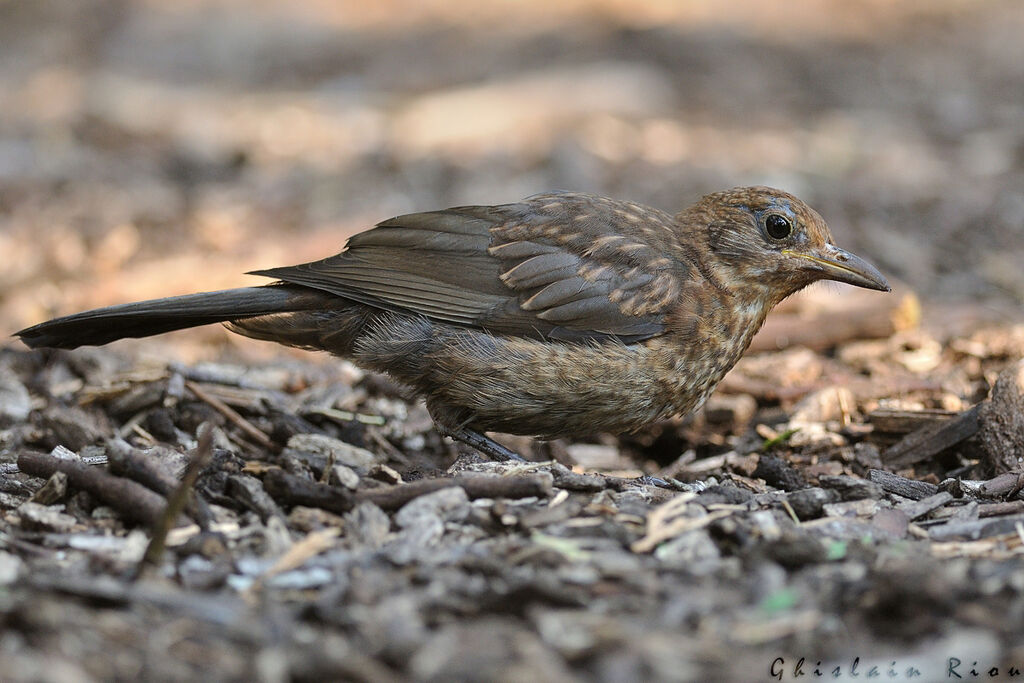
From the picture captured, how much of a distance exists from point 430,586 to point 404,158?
20.4 ft

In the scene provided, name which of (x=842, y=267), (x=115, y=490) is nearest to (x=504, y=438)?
(x=842, y=267)

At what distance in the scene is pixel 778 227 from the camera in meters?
4.66

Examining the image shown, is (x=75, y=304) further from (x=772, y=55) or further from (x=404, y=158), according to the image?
(x=772, y=55)

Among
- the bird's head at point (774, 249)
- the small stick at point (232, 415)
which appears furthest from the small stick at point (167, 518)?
the bird's head at point (774, 249)

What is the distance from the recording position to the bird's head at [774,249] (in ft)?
15.1

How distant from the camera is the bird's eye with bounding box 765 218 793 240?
15.3ft

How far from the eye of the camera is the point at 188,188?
8414mm

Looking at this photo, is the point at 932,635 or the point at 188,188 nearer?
the point at 932,635

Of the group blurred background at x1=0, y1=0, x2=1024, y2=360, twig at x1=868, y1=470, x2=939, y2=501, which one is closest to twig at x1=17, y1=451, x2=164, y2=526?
twig at x1=868, y1=470, x2=939, y2=501

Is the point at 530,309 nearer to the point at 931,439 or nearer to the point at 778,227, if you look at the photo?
the point at 778,227

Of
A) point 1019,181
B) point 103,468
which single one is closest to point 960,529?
point 103,468

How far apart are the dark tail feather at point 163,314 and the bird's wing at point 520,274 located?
129mm

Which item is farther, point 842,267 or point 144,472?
point 842,267

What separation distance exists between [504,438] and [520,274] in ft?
4.69
